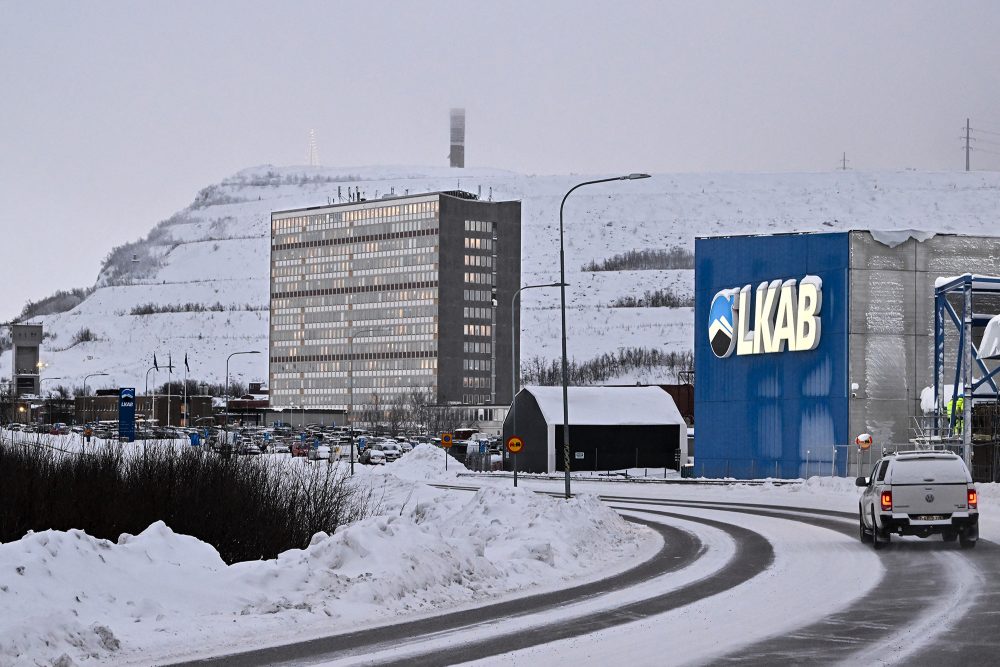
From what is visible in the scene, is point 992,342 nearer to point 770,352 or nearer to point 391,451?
point 770,352

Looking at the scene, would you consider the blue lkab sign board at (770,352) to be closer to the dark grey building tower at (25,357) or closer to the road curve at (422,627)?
the road curve at (422,627)

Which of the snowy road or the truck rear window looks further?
the truck rear window

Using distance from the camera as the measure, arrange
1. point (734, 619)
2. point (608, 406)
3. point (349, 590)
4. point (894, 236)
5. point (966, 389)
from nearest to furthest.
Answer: point (734, 619) → point (349, 590) → point (966, 389) → point (894, 236) → point (608, 406)

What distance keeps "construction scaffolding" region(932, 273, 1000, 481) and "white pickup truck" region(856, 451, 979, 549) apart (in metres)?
28.7

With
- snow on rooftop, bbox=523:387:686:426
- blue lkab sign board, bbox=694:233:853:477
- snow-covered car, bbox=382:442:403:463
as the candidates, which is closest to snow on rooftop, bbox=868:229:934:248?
blue lkab sign board, bbox=694:233:853:477

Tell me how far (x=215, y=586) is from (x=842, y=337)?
178 ft

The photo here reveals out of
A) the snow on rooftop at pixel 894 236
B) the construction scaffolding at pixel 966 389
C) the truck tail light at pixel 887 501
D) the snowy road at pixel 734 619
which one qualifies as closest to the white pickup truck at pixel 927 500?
the truck tail light at pixel 887 501

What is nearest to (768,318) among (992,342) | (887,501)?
(992,342)

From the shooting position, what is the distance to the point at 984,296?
66.0 meters

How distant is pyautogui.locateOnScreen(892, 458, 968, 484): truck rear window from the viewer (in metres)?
25.1

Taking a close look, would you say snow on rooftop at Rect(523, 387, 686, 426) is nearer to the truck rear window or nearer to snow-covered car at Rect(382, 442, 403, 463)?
snow-covered car at Rect(382, 442, 403, 463)

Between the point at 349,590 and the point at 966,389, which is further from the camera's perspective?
the point at 966,389

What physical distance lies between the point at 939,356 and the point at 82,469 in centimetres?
4306

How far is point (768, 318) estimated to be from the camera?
71250mm
